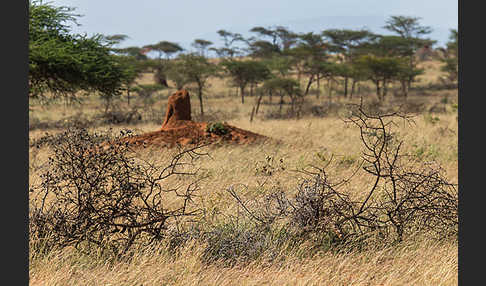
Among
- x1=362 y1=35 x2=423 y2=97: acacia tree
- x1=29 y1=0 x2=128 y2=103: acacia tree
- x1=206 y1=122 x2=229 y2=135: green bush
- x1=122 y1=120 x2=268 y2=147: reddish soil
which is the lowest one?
x1=122 y1=120 x2=268 y2=147: reddish soil

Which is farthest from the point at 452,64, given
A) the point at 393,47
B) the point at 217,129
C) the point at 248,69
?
the point at 217,129

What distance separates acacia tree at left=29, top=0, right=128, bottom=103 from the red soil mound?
4.28 meters

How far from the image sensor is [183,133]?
10906 mm

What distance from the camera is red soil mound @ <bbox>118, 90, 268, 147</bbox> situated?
33.9ft

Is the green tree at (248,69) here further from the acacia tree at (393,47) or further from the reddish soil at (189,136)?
the reddish soil at (189,136)

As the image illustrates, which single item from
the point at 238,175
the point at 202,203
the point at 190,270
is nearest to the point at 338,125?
the point at 238,175

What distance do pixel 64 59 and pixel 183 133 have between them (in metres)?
5.84

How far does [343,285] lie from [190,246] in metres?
1.46

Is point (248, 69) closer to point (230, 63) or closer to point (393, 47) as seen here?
point (230, 63)

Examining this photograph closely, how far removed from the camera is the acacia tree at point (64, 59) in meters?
13.9

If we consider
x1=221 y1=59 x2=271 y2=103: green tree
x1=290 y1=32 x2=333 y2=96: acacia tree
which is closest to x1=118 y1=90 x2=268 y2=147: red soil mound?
x1=290 y1=32 x2=333 y2=96: acacia tree

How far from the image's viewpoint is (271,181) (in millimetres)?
7125

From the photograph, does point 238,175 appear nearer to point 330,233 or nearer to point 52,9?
point 330,233

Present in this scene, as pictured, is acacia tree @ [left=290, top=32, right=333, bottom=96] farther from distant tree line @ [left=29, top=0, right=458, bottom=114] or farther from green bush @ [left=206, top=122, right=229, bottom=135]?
green bush @ [left=206, top=122, right=229, bottom=135]
